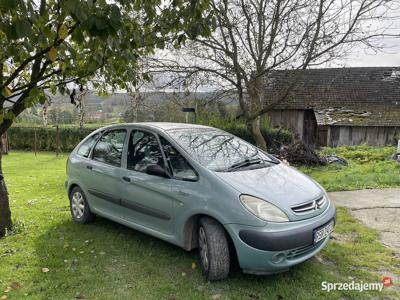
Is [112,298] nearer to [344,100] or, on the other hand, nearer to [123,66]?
[123,66]

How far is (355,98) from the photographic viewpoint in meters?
23.9

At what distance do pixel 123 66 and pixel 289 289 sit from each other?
337 centimetres

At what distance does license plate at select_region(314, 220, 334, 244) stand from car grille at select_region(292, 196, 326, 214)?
21cm

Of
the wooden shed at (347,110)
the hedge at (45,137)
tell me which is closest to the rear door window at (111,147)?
the wooden shed at (347,110)

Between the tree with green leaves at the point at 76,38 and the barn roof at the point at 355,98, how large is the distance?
17165mm

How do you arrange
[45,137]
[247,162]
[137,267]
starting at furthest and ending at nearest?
1. [45,137]
2. [247,162]
3. [137,267]

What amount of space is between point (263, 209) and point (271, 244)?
34 cm

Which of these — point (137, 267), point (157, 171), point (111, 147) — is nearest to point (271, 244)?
point (157, 171)

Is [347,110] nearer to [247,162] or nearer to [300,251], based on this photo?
[247,162]

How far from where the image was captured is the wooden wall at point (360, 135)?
Answer: 2103 centimetres

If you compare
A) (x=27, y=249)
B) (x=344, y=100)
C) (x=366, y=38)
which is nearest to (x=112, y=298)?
(x=27, y=249)

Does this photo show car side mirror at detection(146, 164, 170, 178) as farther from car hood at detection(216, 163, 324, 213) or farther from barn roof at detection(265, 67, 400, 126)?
barn roof at detection(265, 67, 400, 126)

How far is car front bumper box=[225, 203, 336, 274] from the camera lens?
3201 mm

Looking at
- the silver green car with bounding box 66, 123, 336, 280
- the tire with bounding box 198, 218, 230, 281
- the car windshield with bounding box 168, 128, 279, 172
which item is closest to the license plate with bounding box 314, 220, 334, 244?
the silver green car with bounding box 66, 123, 336, 280
